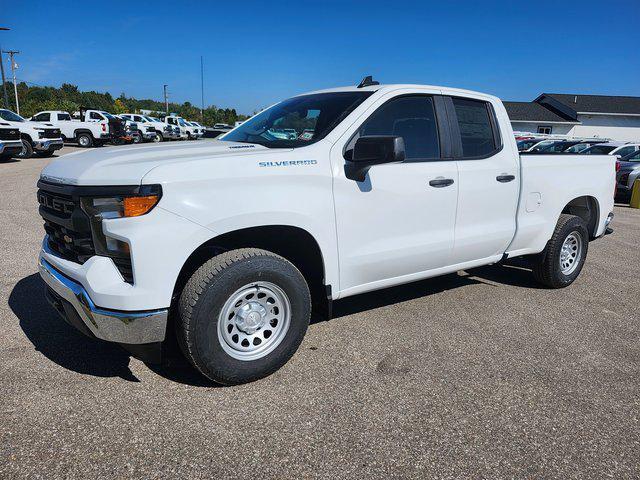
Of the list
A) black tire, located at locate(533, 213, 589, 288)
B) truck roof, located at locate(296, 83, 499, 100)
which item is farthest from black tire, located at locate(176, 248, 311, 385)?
black tire, located at locate(533, 213, 589, 288)

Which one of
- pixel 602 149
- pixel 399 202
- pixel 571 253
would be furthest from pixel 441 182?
pixel 602 149

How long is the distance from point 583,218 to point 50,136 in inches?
752

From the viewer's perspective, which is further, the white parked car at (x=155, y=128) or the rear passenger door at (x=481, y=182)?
the white parked car at (x=155, y=128)

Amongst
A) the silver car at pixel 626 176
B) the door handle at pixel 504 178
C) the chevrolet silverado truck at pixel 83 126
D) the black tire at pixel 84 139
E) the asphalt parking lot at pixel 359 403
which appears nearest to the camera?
the asphalt parking lot at pixel 359 403

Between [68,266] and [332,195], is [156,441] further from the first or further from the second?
[332,195]

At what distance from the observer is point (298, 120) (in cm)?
388

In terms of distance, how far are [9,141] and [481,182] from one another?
54.2 feet

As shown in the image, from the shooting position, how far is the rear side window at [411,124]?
12.2ft

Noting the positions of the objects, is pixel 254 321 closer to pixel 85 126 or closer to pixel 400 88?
pixel 400 88

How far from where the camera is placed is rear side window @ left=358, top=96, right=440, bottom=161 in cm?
371

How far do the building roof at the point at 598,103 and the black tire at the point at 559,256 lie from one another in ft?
168

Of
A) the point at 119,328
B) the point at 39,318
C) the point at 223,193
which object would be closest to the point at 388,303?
the point at 223,193

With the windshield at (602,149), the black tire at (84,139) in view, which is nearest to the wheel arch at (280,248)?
the windshield at (602,149)

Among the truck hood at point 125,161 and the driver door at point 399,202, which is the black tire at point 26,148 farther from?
the driver door at point 399,202
